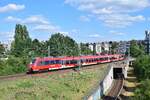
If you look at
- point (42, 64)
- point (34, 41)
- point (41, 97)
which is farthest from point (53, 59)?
point (34, 41)

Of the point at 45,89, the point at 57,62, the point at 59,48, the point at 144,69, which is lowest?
the point at 45,89

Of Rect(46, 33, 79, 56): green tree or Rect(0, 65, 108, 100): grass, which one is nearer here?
Rect(0, 65, 108, 100): grass

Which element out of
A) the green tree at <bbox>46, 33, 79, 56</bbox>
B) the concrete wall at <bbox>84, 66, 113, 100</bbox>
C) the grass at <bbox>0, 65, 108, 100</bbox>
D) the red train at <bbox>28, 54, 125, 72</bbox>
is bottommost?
the concrete wall at <bbox>84, 66, 113, 100</bbox>

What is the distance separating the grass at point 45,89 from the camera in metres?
40.5

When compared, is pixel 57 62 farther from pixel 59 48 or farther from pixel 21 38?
pixel 21 38

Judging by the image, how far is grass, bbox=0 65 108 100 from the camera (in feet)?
133

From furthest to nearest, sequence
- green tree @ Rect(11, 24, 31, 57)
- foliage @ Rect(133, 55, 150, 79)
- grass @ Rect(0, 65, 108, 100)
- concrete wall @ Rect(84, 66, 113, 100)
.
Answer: green tree @ Rect(11, 24, 31, 57) < foliage @ Rect(133, 55, 150, 79) < concrete wall @ Rect(84, 66, 113, 100) < grass @ Rect(0, 65, 108, 100)

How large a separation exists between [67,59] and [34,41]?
99.3 metres

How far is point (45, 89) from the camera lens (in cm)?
4578

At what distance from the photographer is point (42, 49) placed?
546 ft

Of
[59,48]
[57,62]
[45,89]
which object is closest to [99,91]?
[45,89]

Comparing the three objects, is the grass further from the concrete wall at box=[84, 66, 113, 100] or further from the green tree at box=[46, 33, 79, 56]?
the green tree at box=[46, 33, 79, 56]

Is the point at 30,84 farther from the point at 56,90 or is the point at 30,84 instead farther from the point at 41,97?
the point at 41,97

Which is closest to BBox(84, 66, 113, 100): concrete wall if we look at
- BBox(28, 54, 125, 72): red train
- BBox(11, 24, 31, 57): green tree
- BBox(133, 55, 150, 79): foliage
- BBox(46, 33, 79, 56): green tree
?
BBox(133, 55, 150, 79): foliage
